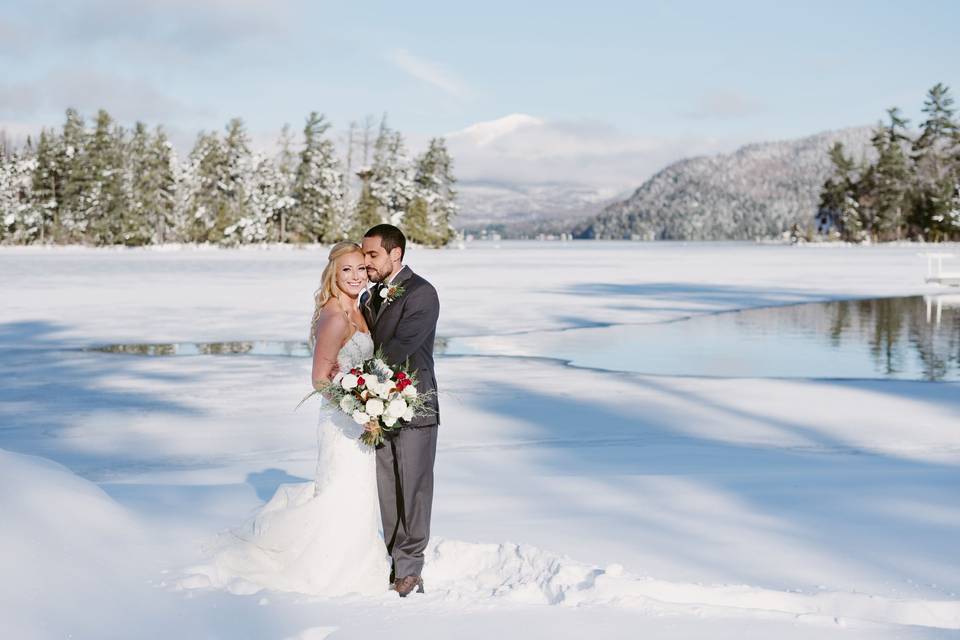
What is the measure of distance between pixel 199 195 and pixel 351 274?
95.0 m

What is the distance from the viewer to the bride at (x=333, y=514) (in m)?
4.98

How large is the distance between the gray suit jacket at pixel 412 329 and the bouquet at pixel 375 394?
0.10 m

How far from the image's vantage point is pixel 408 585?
507 centimetres

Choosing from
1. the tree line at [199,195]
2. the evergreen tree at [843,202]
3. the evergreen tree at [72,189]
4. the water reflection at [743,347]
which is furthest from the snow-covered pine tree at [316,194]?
the water reflection at [743,347]

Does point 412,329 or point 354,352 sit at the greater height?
point 412,329

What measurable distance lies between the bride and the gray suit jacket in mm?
132

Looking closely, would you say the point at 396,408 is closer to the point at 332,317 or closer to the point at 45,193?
the point at 332,317

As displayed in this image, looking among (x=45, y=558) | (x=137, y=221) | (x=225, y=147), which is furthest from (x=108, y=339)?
(x=225, y=147)

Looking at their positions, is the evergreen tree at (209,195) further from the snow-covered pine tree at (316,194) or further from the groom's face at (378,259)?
the groom's face at (378,259)

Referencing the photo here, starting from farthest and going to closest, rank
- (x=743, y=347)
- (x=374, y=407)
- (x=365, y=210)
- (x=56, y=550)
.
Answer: (x=365, y=210), (x=743, y=347), (x=56, y=550), (x=374, y=407)

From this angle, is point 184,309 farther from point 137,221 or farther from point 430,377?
point 137,221

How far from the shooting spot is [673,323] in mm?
21469

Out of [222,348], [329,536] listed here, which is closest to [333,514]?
[329,536]

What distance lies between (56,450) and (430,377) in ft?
17.8
